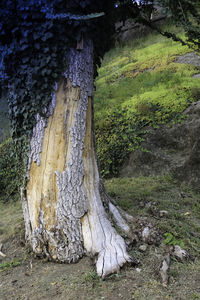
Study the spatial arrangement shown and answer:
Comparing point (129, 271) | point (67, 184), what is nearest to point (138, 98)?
point (67, 184)

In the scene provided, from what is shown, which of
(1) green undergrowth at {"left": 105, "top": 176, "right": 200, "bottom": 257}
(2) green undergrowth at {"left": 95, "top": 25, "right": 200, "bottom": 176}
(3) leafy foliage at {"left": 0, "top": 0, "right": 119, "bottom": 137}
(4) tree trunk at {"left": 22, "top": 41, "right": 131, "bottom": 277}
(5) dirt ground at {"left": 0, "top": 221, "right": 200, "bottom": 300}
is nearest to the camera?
(5) dirt ground at {"left": 0, "top": 221, "right": 200, "bottom": 300}

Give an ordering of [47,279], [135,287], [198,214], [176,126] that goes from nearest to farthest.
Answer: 1. [135,287]
2. [47,279]
3. [198,214]
4. [176,126]

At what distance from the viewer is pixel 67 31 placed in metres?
3.01

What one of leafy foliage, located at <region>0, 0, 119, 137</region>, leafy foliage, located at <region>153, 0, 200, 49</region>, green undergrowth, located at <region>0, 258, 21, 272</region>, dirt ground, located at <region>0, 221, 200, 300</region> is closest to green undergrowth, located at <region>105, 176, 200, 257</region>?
dirt ground, located at <region>0, 221, 200, 300</region>

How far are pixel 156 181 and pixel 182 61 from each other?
6.63m

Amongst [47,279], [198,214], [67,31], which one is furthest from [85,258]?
[67,31]

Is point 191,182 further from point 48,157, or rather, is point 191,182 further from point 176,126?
point 48,157

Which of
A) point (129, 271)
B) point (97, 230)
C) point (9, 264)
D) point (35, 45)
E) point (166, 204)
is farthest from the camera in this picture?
point (166, 204)

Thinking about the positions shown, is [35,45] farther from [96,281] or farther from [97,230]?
[96,281]

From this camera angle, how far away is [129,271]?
2.66m

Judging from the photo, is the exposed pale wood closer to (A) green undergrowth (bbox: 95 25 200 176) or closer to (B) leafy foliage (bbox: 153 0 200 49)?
(B) leafy foliage (bbox: 153 0 200 49)

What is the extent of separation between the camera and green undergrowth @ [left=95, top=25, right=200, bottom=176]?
681cm

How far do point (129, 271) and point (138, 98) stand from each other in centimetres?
637

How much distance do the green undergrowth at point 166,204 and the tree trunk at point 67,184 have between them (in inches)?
33.3
